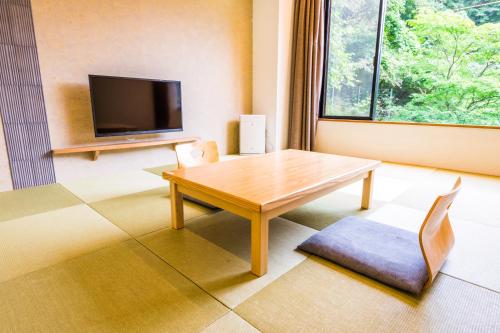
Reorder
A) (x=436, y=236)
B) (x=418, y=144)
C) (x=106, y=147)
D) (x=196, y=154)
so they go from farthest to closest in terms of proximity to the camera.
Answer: (x=418, y=144)
(x=106, y=147)
(x=196, y=154)
(x=436, y=236)

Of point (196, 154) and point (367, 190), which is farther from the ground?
point (196, 154)

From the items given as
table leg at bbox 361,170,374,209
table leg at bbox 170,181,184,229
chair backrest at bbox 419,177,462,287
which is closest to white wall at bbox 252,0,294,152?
table leg at bbox 361,170,374,209

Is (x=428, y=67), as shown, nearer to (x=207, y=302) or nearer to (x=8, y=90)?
(x=207, y=302)

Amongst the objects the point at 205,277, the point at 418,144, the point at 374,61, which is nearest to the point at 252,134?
the point at 374,61

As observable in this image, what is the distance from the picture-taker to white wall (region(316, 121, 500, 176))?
11.7ft

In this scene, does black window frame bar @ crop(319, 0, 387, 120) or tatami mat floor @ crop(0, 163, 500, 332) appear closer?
tatami mat floor @ crop(0, 163, 500, 332)

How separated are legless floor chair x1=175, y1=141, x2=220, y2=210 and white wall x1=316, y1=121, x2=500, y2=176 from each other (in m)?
2.82

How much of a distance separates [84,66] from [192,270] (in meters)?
2.78

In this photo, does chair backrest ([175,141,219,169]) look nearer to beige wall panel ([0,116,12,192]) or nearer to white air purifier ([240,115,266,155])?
beige wall panel ([0,116,12,192])

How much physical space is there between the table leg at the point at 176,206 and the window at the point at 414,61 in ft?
11.9

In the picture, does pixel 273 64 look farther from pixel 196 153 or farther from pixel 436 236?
pixel 436 236

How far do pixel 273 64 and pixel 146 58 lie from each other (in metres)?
2.01

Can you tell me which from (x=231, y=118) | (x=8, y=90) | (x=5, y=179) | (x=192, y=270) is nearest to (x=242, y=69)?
(x=231, y=118)

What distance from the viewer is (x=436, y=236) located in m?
1.53
